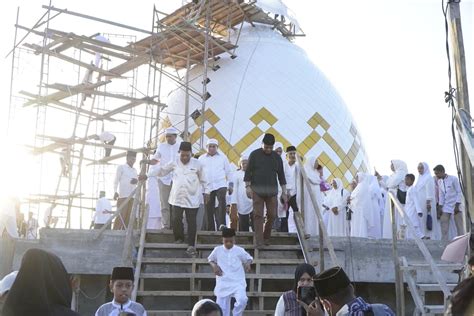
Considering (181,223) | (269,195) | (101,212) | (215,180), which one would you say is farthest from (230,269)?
(101,212)

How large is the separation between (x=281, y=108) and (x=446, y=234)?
26.7 ft

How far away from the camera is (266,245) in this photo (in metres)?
9.59

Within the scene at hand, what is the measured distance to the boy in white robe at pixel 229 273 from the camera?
799cm

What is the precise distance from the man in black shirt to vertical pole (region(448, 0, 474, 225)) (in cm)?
328

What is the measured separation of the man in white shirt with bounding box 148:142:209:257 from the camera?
948cm

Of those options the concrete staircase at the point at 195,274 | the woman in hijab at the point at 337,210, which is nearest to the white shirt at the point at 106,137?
the woman in hijab at the point at 337,210

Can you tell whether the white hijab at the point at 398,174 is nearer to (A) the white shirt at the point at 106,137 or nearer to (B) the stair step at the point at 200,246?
(B) the stair step at the point at 200,246

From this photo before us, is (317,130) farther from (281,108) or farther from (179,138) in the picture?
(179,138)

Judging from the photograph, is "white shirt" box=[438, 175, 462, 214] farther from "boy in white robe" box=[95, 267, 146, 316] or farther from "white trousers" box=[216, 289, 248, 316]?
"boy in white robe" box=[95, 267, 146, 316]

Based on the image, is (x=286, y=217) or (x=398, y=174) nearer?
(x=286, y=217)

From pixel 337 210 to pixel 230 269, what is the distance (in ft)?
20.1

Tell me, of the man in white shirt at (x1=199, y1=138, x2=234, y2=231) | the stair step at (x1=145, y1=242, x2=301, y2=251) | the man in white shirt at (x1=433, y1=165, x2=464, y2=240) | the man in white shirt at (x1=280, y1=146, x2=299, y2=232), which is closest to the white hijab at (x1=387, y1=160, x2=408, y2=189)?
the man in white shirt at (x1=433, y1=165, x2=464, y2=240)

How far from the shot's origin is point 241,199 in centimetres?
1172

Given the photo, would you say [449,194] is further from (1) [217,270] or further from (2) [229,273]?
(1) [217,270]
